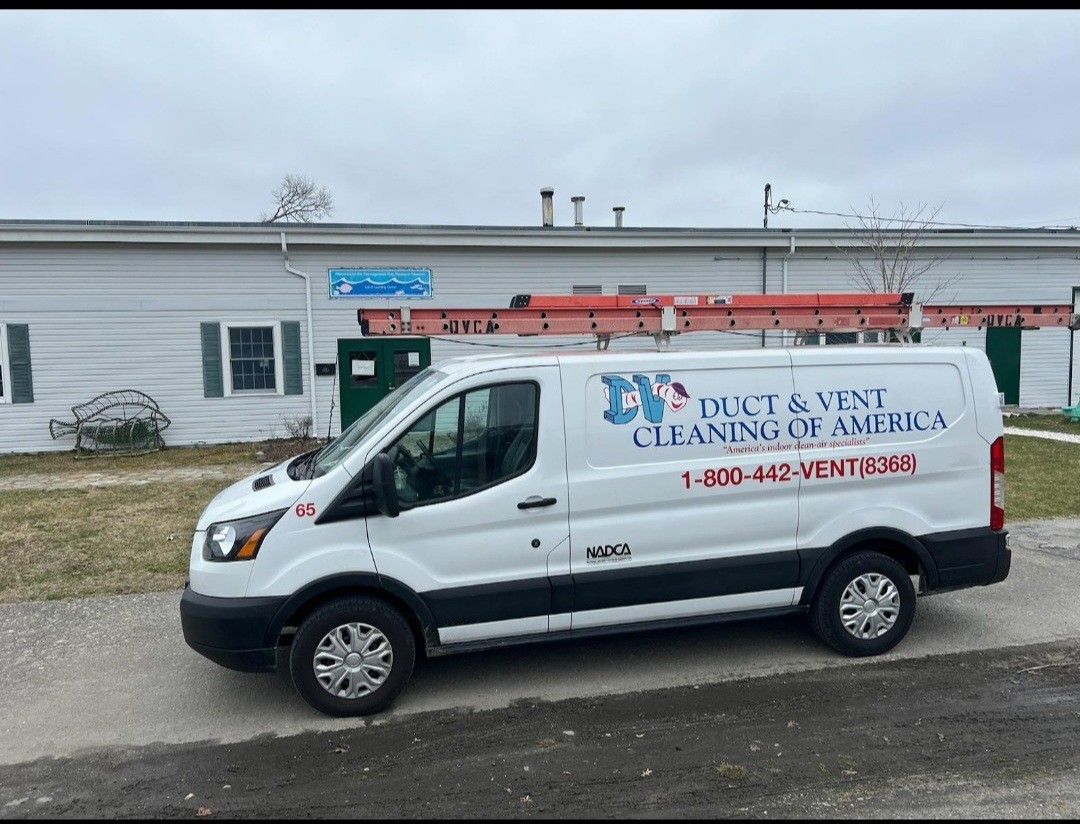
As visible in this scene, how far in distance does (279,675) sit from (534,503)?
201 cm

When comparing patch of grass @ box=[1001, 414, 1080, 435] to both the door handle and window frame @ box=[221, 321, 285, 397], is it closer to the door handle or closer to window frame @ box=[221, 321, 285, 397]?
the door handle

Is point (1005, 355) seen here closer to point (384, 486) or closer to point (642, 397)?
point (642, 397)

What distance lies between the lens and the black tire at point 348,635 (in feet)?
13.1

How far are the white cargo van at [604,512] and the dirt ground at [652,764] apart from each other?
0.45m

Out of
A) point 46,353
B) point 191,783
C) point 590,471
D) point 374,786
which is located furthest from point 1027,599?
point 46,353

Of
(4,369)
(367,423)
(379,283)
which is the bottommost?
(367,423)

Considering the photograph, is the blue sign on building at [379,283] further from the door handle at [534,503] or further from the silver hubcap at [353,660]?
the silver hubcap at [353,660]

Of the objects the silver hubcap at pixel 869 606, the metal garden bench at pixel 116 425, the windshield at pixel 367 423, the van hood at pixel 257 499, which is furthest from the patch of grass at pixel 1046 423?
the metal garden bench at pixel 116 425

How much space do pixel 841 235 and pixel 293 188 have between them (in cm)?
2723

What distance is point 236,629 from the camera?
13.0ft

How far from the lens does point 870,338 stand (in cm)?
1406

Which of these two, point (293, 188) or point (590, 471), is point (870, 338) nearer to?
point (590, 471)

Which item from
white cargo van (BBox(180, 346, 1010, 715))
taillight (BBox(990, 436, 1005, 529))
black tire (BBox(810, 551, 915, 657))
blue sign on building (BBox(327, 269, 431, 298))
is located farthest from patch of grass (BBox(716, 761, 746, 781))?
blue sign on building (BBox(327, 269, 431, 298))

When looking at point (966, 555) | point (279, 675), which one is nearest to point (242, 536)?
point (279, 675)
